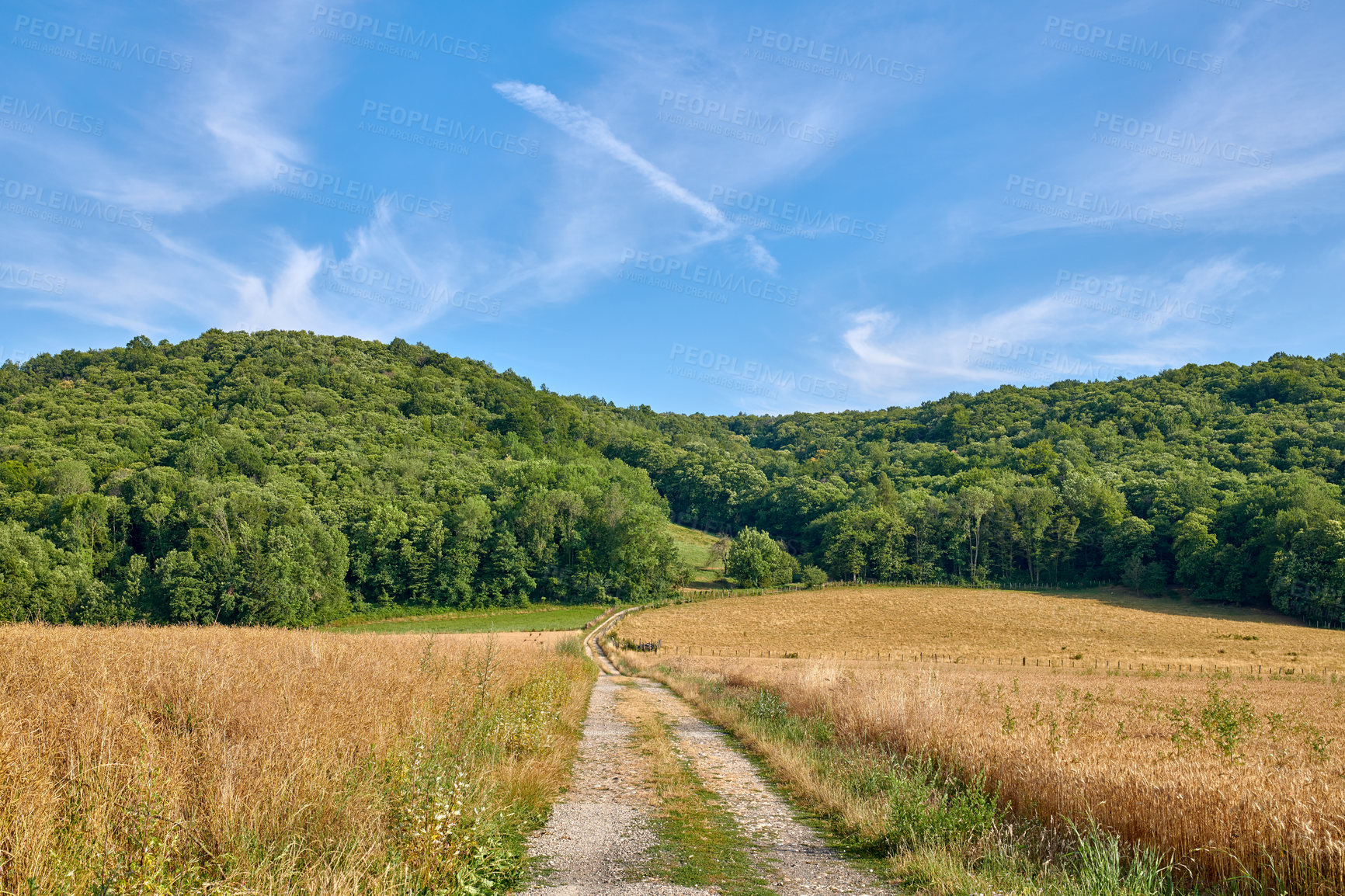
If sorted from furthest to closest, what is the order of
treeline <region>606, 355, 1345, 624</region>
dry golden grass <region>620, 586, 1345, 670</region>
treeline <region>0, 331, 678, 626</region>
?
treeline <region>606, 355, 1345, 624</region> → treeline <region>0, 331, 678, 626</region> → dry golden grass <region>620, 586, 1345, 670</region>

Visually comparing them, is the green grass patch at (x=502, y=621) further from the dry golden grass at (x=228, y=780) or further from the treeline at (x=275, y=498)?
the dry golden grass at (x=228, y=780)

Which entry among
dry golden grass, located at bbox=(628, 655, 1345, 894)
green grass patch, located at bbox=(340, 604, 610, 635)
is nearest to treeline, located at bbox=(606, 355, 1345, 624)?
green grass patch, located at bbox=(340, 604, 610, 635)

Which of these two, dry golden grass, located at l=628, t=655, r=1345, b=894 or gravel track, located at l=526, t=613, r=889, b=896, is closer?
dry golden grass, located at l=628, t=655, r=1345, b=894

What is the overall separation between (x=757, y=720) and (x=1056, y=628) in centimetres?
5428

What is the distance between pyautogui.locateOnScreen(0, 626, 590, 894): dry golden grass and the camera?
4.05 meters

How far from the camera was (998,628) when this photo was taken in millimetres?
59344

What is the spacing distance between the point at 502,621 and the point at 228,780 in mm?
63726

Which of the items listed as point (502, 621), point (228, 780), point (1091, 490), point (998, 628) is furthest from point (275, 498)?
point (1091, 490)

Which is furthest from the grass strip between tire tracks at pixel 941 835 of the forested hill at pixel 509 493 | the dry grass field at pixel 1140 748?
the forested hill at pixel 509 493

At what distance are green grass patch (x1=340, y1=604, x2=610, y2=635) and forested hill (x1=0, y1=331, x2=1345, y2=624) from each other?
420 centimetres

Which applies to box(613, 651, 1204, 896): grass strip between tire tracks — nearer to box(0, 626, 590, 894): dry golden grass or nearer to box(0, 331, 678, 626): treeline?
box(0, 626, 590, 894): dry golden grass

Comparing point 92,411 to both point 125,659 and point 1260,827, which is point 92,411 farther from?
point 1260,827

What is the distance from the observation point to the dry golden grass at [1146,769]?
5.49 meters

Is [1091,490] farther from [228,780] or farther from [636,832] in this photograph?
[228,780]
